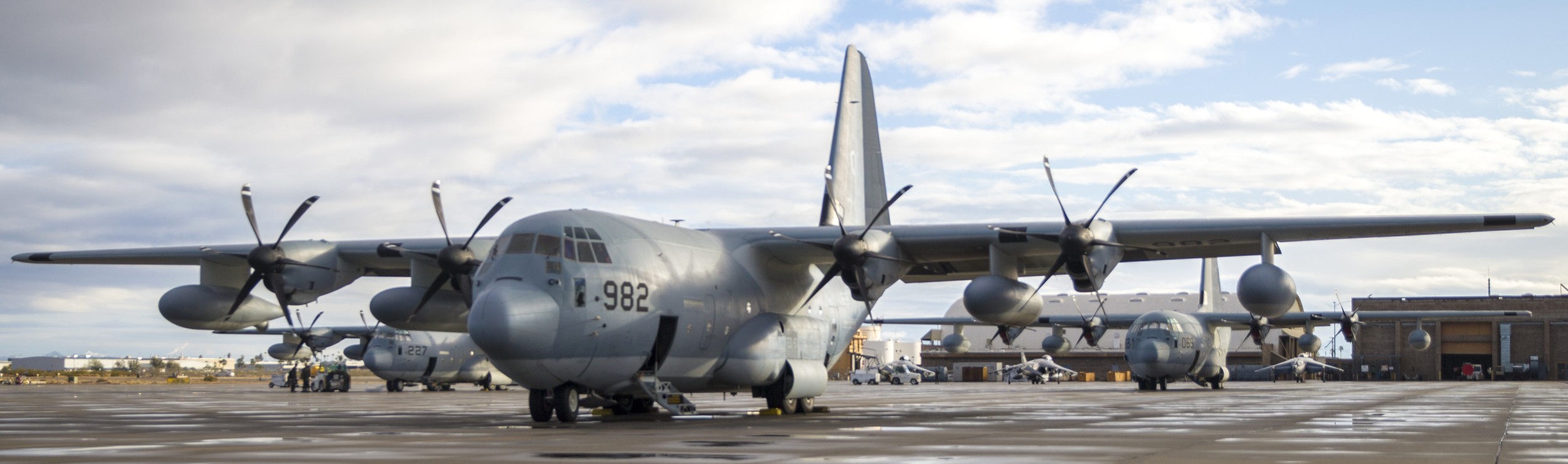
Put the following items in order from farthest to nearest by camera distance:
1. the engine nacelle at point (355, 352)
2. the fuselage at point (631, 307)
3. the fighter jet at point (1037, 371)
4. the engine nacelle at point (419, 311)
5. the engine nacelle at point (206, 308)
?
the fighter jet at point (1037, 371)
the engine nacelle at point (355, 352)
the engine nacelle at point (206, 308)
the engine nacelle at point (419, 311)
the fuselage at point (631, 307)

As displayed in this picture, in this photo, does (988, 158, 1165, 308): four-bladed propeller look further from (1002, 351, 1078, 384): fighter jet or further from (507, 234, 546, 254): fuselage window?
(1002, 351, 1078, 384): fighter jet

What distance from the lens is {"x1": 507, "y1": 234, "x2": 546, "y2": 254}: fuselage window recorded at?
65.4ft

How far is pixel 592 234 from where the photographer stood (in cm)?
2052

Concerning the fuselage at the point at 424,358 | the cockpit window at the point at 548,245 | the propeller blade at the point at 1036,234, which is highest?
the propeller blade at the point at 1036,234

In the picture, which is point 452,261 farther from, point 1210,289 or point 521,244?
point 1210,289

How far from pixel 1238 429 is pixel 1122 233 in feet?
17.8

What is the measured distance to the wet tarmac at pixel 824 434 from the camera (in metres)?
12.4

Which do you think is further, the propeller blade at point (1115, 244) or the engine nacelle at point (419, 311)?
the engine nacelle at point (419, 311)

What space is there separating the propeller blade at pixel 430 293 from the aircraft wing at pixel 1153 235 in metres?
5.81

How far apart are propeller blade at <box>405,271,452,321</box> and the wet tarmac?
6.82ft

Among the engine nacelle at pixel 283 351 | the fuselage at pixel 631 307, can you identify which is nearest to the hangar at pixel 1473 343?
the engine nacelle at pixel 283 351

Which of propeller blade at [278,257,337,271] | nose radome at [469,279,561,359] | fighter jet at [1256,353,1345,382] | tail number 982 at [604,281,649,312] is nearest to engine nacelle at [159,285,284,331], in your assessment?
propeller blade at [278,257,337,271]

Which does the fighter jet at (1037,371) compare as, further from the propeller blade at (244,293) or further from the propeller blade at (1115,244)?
the propeller blade at (244,293)

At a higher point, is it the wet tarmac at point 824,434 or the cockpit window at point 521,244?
the cockpit window at point 521,244
